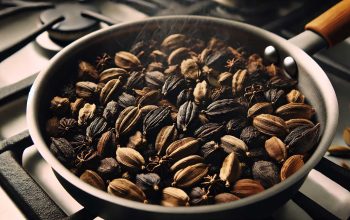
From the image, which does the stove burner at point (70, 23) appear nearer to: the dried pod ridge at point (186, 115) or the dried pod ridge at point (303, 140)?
the dried pod ridge at point (186, 115)

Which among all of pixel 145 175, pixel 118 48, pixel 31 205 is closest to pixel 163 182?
pixel 145 175

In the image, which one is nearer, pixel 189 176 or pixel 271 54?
pixel 189 176

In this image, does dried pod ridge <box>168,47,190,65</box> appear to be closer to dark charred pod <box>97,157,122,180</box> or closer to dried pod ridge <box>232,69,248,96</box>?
dried pod ridge <box>232,69,248,96</box>

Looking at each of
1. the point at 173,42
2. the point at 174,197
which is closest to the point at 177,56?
the point at 173,42

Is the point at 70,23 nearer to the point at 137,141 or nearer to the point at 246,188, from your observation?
the point at 137,141

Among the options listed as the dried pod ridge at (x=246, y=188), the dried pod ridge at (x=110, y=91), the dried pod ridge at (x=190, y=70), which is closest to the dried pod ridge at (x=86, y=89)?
the dried pod ridge at (x=110, y=91)

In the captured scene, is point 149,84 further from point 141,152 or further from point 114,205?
point 114,205
